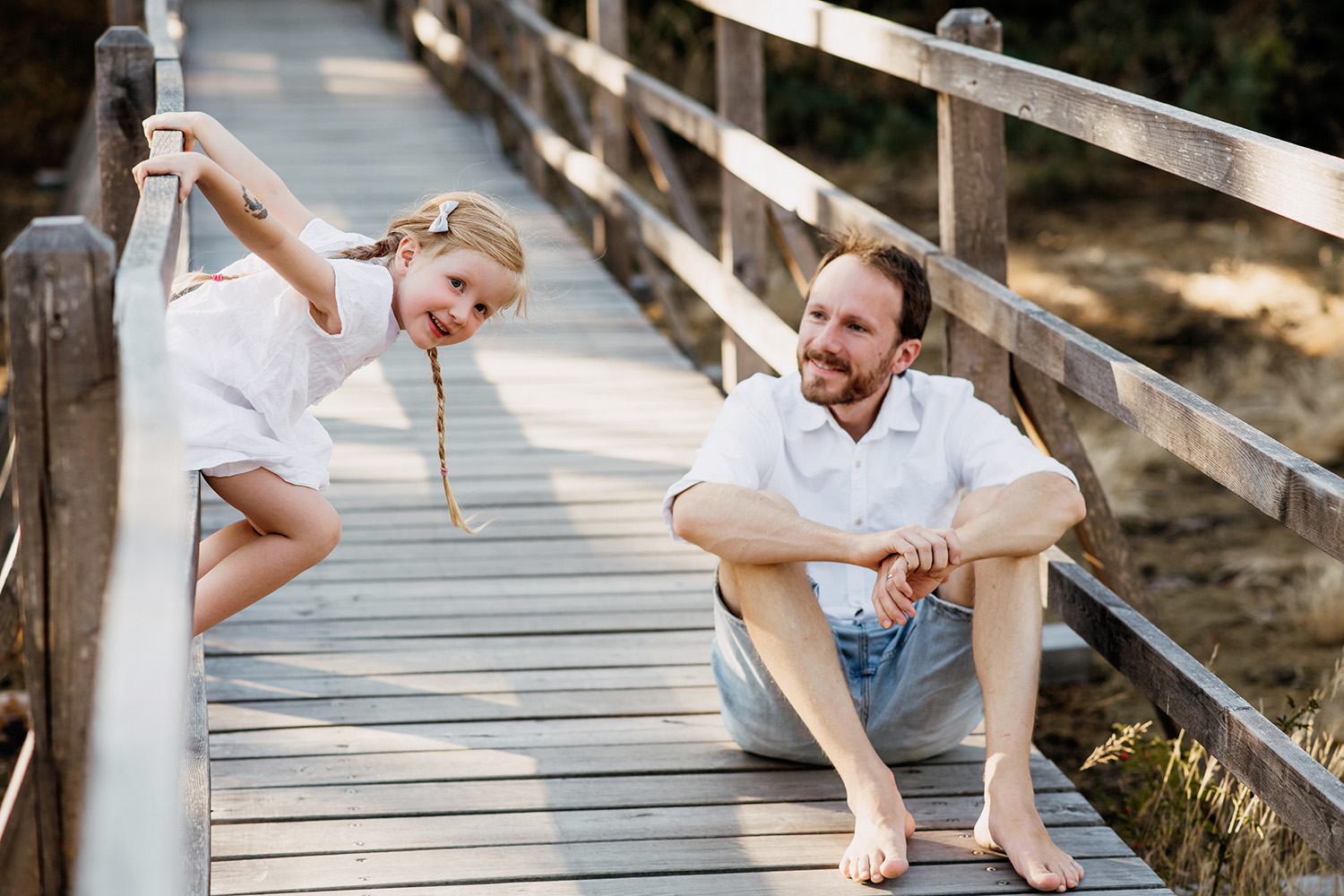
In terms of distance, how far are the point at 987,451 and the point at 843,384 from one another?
269mm

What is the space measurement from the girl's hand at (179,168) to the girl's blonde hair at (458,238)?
36 cm

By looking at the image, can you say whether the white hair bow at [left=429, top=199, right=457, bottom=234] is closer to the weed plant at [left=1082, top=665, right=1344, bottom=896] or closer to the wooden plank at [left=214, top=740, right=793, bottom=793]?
the wooden plank at [left=214, top=740, right=793, bottom=793]

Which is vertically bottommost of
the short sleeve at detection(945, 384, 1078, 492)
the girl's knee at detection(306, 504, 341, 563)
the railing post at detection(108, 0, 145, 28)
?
the girl's knee at detection(306, 504, 341, 563)

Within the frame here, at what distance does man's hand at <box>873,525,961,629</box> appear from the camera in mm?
2137

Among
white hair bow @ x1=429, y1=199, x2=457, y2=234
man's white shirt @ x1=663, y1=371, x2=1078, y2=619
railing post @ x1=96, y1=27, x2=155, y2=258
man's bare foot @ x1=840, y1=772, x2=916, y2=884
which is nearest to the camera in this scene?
man's bare foot @ x1=840, y1=772, x2=916, y2=884

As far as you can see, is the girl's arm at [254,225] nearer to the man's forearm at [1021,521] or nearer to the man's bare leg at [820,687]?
the man's bare leg at [820,687]

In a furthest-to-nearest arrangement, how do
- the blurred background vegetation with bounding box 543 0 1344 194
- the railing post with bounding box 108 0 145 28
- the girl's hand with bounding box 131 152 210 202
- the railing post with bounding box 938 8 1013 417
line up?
the blurred background vegetation with bounding box 543 0 1344 194 → the railing post with bounding box 108 0 145 28 → the railing post with bounding box 938 8 1013 417 → the girl's hand with bounding box 131 152 210 202

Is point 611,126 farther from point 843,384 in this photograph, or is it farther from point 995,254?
point 843,384

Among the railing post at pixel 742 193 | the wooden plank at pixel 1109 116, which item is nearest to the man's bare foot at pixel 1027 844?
the wooden plank at pixel 1109 116

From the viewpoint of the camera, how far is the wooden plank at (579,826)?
2.20 m

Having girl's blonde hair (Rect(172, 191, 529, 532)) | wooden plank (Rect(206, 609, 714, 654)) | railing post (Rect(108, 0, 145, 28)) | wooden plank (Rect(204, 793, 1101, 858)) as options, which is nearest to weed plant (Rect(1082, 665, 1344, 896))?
wooden plank (Rect(204, 793, 1101, 858))

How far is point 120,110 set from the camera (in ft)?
9.77

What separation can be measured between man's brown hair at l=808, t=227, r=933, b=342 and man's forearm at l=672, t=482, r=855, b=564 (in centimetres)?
47

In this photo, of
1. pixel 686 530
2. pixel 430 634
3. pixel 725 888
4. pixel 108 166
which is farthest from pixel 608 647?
pixel 108 166
